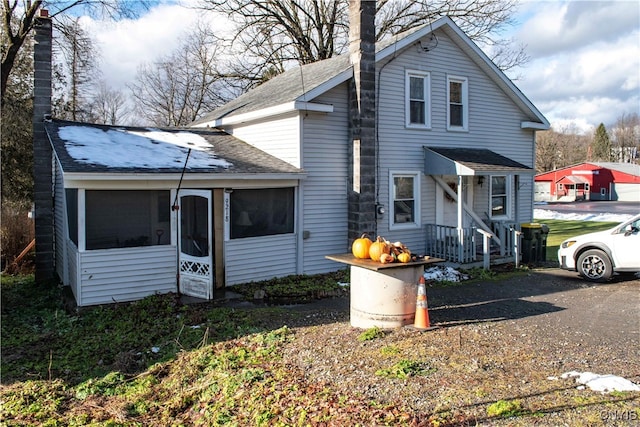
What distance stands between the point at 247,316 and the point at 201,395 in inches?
113

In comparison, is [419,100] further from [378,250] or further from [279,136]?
[378,250]

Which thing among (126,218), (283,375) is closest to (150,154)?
(126,218)

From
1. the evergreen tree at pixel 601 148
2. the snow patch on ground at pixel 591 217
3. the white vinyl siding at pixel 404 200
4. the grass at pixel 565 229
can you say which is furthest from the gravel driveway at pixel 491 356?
the evergreen tree at pixel 601 148

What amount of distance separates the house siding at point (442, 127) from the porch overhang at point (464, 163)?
0.28 metres

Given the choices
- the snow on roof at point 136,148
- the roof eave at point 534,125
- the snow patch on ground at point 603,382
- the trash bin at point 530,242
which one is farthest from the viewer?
the roof eave at point 534,125

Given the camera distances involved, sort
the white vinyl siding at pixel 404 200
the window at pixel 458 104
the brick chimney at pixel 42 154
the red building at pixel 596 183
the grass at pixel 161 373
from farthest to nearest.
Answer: the red building at pixel 596 183 → the window at pixel 458 104 → the white vinyl siding at pixel 404 200 → the brick chimney at pixel 42 154 → the grass at pixel 161 373

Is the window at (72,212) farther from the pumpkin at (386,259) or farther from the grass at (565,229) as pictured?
the grass at (565,229)

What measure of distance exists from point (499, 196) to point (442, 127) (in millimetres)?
3060

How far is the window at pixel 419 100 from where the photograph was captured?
13406mm

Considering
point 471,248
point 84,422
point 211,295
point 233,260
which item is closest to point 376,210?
point 471,248

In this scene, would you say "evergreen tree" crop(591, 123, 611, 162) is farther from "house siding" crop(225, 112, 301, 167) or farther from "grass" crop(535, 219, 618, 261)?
"house siding" crop(225, 112, 301, 167)

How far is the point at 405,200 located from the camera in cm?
1341

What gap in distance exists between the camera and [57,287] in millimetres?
11836

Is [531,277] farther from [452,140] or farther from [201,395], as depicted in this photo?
[201,395]
